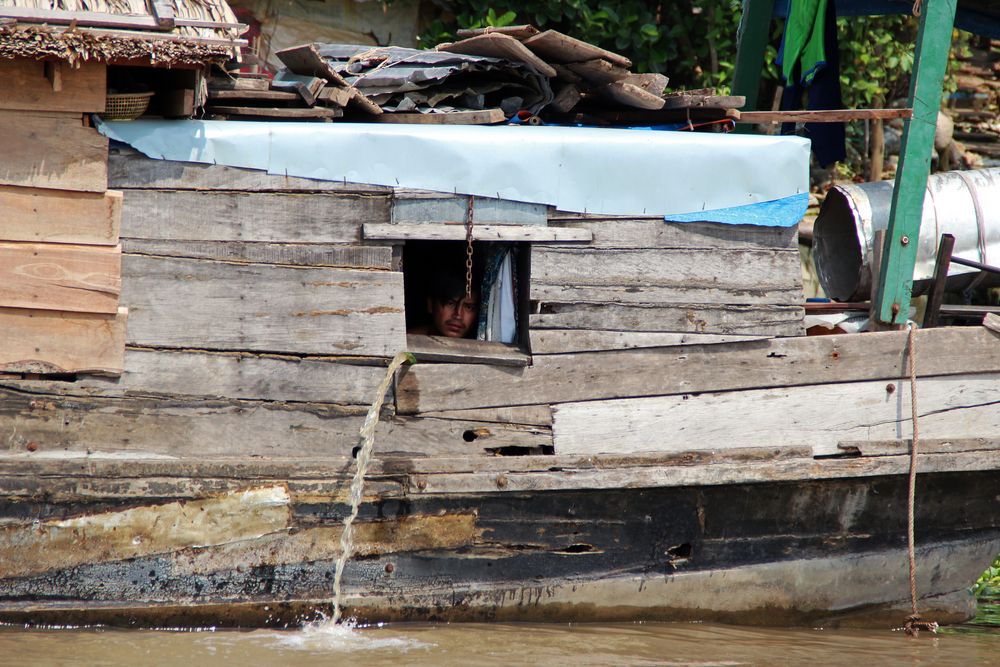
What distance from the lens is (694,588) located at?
508 centimetres

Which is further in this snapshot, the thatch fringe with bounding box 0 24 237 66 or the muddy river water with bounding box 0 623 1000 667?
the muddy river water with bounding box 0 623 1000 667

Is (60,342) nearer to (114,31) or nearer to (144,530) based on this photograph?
(144,530)

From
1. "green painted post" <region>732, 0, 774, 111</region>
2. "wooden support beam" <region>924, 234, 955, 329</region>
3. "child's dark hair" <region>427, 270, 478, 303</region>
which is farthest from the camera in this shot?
"green painted post" <region>732, 0, 774, 111</region>

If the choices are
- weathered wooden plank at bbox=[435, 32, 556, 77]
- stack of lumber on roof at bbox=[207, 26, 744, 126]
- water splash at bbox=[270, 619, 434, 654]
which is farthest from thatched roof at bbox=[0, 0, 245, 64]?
water splash at bbox=[270, 619, 434, 654]

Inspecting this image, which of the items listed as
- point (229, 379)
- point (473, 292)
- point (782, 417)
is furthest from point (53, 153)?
point (782, 417)

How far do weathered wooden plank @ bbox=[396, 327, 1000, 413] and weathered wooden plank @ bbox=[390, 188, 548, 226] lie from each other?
0.69 meters

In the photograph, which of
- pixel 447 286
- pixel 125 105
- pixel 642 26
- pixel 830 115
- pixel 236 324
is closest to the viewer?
pixel 125 105

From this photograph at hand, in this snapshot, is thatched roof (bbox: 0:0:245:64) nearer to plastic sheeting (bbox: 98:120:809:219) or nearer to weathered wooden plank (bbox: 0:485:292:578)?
plastic sheeting (bbox: 98:120:809:219)

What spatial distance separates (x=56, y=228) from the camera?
4.26m

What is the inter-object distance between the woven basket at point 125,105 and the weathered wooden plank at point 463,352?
1.58m

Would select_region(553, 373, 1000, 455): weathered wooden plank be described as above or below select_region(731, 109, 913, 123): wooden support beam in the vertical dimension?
below

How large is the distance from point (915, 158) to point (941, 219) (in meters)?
1.18

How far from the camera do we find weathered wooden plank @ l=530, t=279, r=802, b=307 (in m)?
4.75

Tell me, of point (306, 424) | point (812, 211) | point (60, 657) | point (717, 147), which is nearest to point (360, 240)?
point (306, 424)
